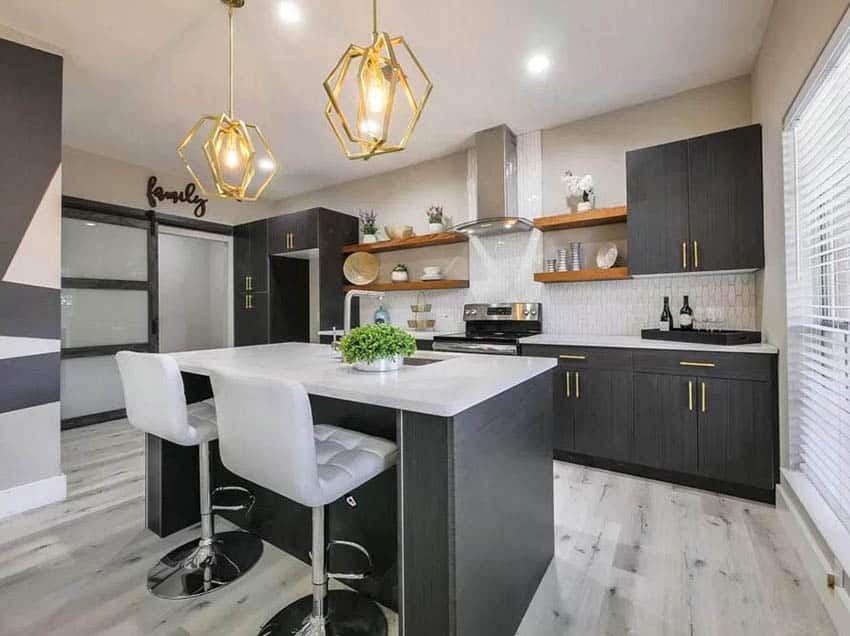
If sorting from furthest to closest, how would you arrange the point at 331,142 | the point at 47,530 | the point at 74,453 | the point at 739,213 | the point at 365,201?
the point at 365,201 < the point at 331,142 < the point at 74,453 < the point at 739,213 < the point at 47,530

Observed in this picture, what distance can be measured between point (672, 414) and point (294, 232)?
4.17 meters

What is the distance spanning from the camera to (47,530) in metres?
2.25

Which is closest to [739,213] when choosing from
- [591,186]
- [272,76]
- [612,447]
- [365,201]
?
[591,186]

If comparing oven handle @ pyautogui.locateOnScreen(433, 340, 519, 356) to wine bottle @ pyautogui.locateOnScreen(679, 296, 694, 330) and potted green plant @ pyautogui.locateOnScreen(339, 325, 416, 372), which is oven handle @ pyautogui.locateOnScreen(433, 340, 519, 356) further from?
potted green plant @ pyautogui.locateOnScreen(339, 325, 416, 372)

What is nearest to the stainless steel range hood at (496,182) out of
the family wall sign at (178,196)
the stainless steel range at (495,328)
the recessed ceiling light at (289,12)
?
the stainless steel range at (495,328)

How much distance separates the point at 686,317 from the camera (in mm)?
3035

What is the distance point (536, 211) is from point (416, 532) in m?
3.28

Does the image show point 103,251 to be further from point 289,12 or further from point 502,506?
point 502,506

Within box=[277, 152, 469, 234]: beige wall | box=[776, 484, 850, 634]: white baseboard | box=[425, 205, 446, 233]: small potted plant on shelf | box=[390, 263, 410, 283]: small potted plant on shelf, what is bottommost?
box=[776, 484, 850, 634]: white baseboard

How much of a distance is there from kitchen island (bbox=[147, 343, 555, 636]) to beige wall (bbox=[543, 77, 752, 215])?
235 centimetres

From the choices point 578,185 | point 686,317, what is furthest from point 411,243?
point 686,317

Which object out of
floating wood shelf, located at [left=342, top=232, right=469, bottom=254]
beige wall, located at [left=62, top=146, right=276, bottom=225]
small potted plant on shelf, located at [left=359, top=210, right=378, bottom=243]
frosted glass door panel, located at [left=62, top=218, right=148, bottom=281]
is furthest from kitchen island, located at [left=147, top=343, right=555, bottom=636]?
beige wall, located at [left=62, top=146, right=276, bottom=225]

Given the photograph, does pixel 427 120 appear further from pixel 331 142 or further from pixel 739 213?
pixel 739 213

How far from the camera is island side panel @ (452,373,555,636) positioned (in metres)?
1.19
